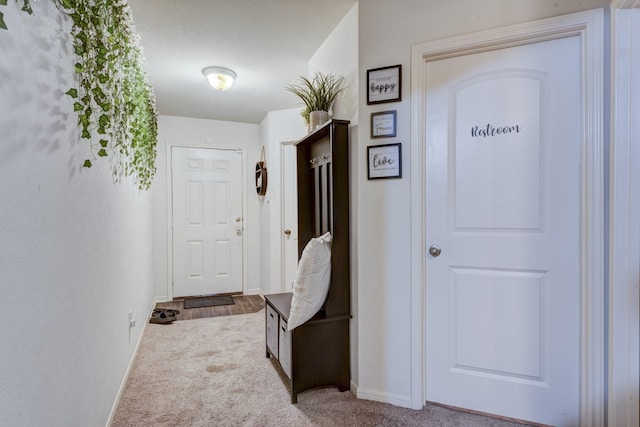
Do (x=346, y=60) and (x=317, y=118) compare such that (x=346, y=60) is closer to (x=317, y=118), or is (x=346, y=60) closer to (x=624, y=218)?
(x=317, y=118)

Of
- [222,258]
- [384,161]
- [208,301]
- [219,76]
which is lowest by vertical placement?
[208,301]

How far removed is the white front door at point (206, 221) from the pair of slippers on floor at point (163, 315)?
25.0 inches

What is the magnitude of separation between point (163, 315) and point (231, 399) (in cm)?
189

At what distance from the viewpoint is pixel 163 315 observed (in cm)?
361

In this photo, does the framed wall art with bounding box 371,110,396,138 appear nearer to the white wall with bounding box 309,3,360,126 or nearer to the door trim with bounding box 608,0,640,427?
the white wall with bounding box 309,3,360,126

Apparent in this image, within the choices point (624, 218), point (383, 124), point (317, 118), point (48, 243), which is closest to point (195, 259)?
point (317, 118)

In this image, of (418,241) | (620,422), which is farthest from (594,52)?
(620,422)

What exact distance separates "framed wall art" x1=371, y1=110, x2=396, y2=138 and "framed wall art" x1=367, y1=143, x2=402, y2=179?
2.6 inches

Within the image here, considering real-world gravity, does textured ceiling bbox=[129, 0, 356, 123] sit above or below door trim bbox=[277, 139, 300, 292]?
above

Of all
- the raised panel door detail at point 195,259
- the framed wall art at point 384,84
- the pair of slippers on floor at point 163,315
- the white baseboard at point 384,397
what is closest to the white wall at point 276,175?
the raised panel door detail at point 195,259

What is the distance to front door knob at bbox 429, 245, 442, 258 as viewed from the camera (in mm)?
1951

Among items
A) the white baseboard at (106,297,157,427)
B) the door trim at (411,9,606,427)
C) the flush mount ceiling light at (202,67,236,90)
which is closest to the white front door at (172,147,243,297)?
the white baseboard at (106,297,157,427)

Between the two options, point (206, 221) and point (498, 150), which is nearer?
point (498, 150)

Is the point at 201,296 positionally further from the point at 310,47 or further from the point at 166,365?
the point at 310,47
